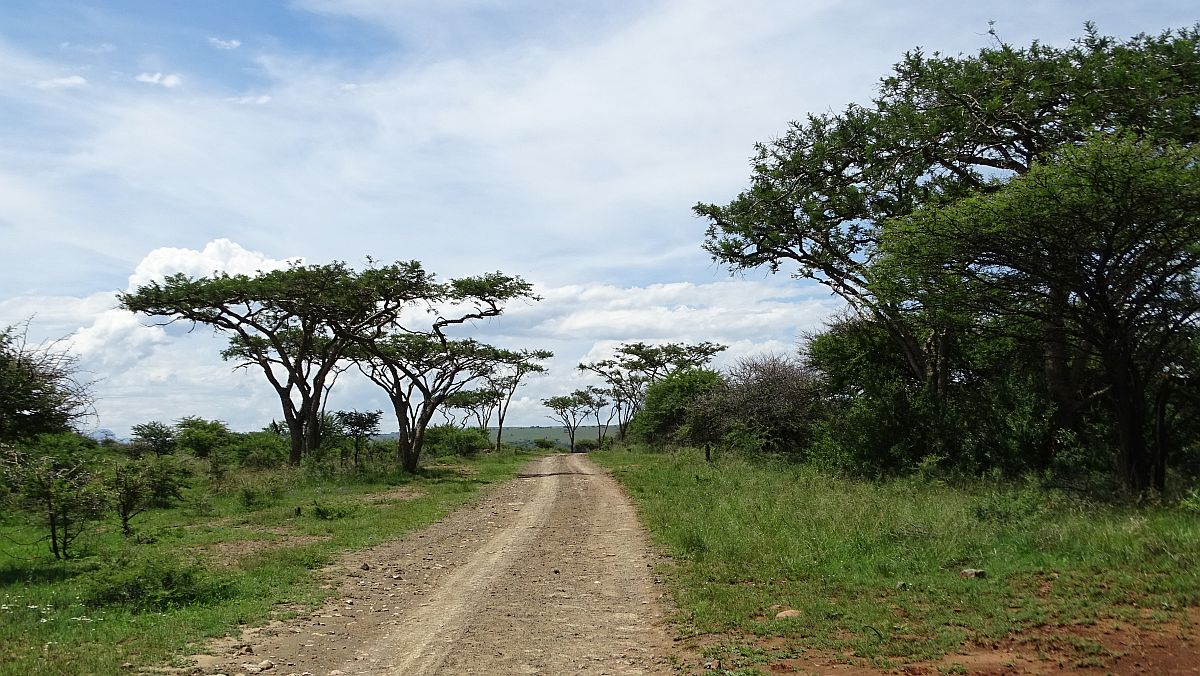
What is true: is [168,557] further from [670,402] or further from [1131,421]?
[670,402]

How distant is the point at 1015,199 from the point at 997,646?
22.7 ft

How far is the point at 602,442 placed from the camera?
231 feet

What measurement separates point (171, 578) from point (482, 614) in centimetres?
383

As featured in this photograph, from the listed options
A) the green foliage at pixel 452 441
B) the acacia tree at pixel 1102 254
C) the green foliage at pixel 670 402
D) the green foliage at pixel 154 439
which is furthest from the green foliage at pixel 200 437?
the acacia tree at pixel 1102 254

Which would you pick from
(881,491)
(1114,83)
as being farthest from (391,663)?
(1114,83)

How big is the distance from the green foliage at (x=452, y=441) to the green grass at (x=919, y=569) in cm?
3549

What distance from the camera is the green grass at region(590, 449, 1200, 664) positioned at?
6281 mm

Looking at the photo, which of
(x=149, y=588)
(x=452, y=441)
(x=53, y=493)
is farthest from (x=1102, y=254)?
(x=452, y=441)

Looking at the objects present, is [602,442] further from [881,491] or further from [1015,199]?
[1015,199]

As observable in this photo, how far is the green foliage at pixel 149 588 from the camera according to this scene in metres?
8.07

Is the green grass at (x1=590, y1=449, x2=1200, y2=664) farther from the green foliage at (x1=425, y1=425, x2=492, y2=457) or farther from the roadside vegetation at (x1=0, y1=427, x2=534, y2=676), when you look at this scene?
the green foliage at (x1=425, y1=425, x2=492, y2=457)

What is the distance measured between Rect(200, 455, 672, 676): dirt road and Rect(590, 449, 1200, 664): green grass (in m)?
0.73

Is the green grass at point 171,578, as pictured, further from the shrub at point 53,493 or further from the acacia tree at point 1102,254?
the acacia tree at point 1102,254

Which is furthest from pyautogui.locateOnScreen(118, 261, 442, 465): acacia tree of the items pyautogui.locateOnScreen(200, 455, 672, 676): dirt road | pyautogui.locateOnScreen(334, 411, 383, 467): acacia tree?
pyautogui.locateOnScreen(200, 455, 672, 676): dirt road
